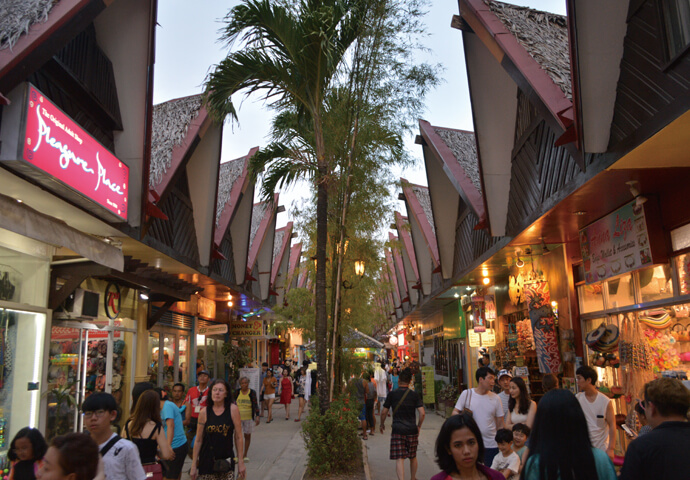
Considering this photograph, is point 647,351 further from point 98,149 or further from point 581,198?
point 98,149

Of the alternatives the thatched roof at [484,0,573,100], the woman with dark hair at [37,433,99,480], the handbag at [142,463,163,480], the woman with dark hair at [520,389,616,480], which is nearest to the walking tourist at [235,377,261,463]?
the handbag at [142,463,163,480]

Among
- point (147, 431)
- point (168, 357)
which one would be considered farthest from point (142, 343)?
point (147, 431)

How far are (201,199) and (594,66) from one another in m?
10.0

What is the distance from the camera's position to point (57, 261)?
29.5 ft

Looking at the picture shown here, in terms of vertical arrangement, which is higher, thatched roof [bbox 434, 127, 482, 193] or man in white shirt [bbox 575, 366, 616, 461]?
thatched roof [bbox 434, 127, 482, 193]

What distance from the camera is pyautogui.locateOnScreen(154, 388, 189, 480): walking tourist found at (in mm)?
6320

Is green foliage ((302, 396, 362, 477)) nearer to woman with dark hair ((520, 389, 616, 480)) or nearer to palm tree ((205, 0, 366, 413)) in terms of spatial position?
palm tree ((205, 0, 366, 413))

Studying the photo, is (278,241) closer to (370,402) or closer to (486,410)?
(370,402)

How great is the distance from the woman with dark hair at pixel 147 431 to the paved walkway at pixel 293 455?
4436mm

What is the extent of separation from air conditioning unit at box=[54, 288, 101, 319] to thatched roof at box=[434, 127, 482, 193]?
8812 millimetres

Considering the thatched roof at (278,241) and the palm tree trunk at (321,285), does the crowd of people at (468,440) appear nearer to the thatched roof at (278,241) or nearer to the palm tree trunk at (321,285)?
the palm tree trunk at (321,285)

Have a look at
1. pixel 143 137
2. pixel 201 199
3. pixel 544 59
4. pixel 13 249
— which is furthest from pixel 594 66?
pixel 201 199

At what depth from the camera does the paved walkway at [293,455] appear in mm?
9594

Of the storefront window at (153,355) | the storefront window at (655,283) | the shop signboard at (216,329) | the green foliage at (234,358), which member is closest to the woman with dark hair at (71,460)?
the storefront window at (655,283)
